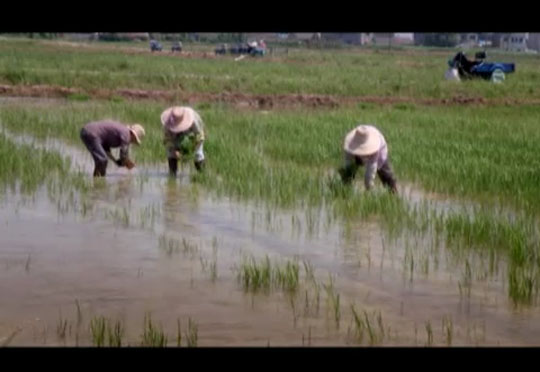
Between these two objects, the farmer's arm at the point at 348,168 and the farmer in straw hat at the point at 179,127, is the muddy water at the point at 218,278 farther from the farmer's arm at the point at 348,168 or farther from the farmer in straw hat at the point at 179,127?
the farmer in straw hat at the point at 179,127

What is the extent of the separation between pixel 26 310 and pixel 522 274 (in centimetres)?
237

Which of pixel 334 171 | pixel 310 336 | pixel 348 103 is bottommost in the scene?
Result: pixel 310 336

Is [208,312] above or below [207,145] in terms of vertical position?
below

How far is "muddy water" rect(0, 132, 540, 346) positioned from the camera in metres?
3.28

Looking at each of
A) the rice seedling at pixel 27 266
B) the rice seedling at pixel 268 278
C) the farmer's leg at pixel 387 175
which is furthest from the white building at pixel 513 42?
the rice seedling at pixel 27 266

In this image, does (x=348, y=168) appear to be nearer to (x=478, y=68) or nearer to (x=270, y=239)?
(x=270, y=239)

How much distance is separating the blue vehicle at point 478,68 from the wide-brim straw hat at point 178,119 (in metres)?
14.1

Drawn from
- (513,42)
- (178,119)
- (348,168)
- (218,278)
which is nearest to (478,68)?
(178,119)

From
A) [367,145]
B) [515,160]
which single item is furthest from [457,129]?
[367,145]

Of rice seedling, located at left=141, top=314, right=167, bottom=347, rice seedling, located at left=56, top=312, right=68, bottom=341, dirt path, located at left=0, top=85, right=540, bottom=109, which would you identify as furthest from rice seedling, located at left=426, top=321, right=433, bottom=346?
dirt path, located at left=0, top=85, right=540, bottom=109

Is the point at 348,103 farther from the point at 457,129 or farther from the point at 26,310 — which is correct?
the point at 26,310

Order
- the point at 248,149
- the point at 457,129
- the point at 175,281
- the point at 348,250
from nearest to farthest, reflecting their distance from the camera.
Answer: the point at 175,281
the point at 348,250
the point at 248,149
the point at 457,129

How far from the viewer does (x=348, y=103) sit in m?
15.7

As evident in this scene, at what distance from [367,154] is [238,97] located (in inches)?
403
